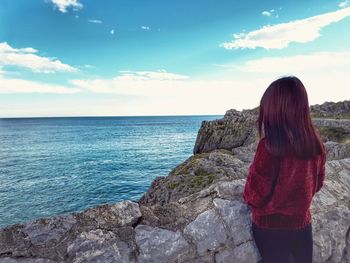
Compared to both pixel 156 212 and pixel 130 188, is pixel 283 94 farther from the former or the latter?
pixel 130 188

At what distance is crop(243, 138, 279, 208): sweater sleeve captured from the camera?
8.10 ft

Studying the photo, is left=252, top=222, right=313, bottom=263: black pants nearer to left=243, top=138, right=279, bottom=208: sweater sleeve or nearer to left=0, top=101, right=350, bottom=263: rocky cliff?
left=243, top=138, right=279, bottom=208: sweater sleeve

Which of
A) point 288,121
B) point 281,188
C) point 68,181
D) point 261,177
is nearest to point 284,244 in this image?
point 281,188

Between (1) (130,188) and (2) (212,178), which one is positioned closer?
(2) (212,178)

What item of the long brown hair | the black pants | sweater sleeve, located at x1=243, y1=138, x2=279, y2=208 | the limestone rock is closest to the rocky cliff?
the limestone rock

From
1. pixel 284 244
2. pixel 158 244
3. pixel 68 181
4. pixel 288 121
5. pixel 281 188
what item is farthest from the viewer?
pixel 68 181

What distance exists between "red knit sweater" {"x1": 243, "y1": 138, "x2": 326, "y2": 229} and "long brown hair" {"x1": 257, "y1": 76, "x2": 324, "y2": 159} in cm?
8

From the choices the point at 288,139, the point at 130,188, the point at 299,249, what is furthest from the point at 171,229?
the point at 130,188

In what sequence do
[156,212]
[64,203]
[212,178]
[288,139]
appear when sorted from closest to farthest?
[288,139] < [156,212] < [212,178] < [64,203]

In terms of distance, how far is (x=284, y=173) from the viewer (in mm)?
2494

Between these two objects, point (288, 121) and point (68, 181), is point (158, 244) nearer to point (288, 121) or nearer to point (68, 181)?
point (288, 121)

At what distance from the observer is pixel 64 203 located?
70.5ft

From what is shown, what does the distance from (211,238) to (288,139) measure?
4.65ft

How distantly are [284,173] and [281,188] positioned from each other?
5.7 inches
